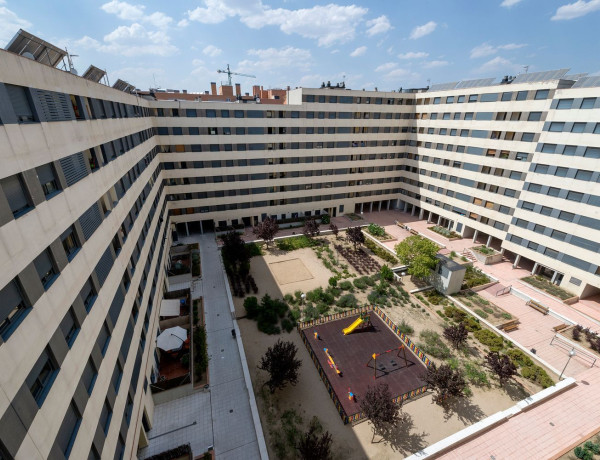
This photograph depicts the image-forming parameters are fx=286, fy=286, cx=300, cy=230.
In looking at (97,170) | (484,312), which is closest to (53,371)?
(97,170)

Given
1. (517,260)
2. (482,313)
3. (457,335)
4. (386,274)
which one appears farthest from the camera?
(517,260)

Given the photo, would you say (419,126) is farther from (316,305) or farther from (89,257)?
(89,257)

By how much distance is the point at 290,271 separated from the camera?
1524 inches

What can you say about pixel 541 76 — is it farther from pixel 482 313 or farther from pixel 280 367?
pixel 280 367

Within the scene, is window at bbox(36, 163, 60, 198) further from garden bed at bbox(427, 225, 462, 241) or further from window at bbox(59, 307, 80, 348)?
garden bed at bbox(427, 225, 462, 241)

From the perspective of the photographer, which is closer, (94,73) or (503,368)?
(94,73)

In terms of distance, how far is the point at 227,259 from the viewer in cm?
3956

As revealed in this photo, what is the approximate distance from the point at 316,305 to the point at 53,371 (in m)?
25.1

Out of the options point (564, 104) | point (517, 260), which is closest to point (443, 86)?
point (564, 104)

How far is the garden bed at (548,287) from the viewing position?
33188 millimetres

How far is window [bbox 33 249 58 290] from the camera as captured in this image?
8797 mm

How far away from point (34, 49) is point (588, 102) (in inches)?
1801

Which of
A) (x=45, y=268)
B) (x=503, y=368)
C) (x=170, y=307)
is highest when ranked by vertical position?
(x=45, y=268)

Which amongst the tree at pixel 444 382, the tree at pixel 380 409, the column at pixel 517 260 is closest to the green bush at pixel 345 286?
the tree at pixel 444 382
